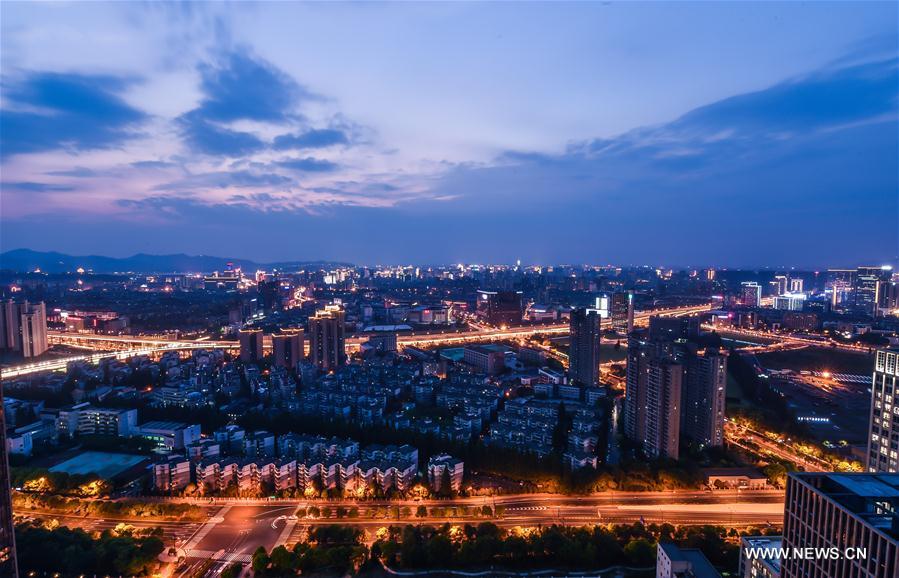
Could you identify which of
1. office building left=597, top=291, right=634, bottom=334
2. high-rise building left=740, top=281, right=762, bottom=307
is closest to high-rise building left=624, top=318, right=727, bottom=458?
office building left=597, top=291, right=634, bottom=334

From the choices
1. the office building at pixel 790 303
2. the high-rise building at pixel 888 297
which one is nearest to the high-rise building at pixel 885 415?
the high-rise building at pixel 888 297

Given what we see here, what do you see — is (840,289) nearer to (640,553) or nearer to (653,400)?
(653,400)

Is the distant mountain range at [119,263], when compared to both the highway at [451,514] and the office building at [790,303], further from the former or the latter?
the office building at [790,303]

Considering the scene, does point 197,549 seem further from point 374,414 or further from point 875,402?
point 875,402

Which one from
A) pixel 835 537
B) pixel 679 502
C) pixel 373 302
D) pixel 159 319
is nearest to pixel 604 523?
pixel 679 502

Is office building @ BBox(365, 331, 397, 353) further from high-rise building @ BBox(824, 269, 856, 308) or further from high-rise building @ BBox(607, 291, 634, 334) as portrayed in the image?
high-rise building @ BBox(824, 269, 856, 308)
